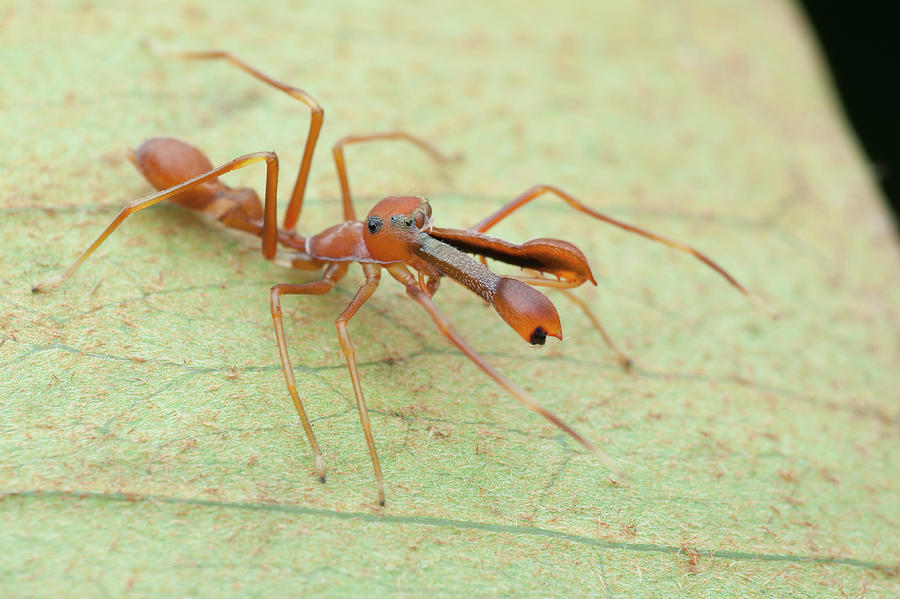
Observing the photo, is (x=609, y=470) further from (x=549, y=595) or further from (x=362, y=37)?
(x=362, y=37)

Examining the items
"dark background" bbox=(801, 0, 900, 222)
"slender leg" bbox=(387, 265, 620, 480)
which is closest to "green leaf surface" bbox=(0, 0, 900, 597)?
"slender leg" bbox=(387, 265, 620, 480)

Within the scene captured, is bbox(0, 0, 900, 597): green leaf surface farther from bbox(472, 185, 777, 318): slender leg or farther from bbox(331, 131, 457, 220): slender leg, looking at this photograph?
bbox(472, 185, 777, 318): slender leg

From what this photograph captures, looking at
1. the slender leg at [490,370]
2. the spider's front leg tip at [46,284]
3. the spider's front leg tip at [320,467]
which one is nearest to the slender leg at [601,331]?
the slender leg at [490,370]

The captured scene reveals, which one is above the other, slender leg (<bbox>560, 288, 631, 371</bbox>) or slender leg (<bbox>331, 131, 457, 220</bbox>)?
slender leg (<bbox>331, 131, 457, 220</bbox>)

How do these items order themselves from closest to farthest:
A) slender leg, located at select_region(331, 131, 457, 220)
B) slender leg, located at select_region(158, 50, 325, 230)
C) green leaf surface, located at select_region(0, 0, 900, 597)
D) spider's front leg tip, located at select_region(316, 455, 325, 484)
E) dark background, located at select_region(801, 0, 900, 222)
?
1. green leaf surface, located at select_region(0, 0, 900, 597)
2. spider's front leg tip, located at select_region(316, 455, 325, 484)
3. slender leg, located at select_region(158, 50, 325, 230)
4. slender leg, located at select_region(331, 131, 457, 220)
5. dark background, located at select_region(801, 0, 900, 222)

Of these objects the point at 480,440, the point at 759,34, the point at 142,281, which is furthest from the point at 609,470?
the point at 759,34

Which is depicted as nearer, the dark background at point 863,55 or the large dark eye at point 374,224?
the large dark eye at point 374,224

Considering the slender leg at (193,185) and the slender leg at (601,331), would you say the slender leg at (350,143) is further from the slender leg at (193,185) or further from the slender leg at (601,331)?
the slender leg at (601,331)

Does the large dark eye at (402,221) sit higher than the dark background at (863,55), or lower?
lower
